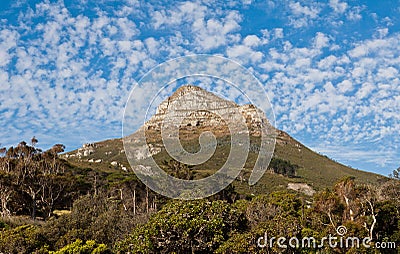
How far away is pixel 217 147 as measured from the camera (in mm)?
72938

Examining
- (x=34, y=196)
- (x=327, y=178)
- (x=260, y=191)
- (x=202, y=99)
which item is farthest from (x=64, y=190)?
(x=327, y=178)

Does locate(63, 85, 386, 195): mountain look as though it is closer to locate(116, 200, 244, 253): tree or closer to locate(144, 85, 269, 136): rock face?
locate(144, 85, 269, 136): rock face

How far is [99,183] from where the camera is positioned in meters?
51.1

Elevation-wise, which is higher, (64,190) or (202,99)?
(202,99)

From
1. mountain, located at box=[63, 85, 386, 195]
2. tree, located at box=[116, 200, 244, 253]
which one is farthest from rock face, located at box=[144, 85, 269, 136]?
tree, located at box=[116, 200, 244, 253]

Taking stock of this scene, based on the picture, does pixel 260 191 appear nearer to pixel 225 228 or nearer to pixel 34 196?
pixel 34 196

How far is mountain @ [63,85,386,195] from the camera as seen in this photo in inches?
649

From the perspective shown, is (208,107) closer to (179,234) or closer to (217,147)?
(179,234)

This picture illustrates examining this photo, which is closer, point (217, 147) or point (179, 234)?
point (179, 234)

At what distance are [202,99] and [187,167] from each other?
28869 mm

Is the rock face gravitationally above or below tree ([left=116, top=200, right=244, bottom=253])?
above

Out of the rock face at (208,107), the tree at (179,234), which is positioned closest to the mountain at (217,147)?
the rock face at (208,107)

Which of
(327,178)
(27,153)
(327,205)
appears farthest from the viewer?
(327,178)

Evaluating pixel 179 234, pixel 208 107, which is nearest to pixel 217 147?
pixel 208 107
